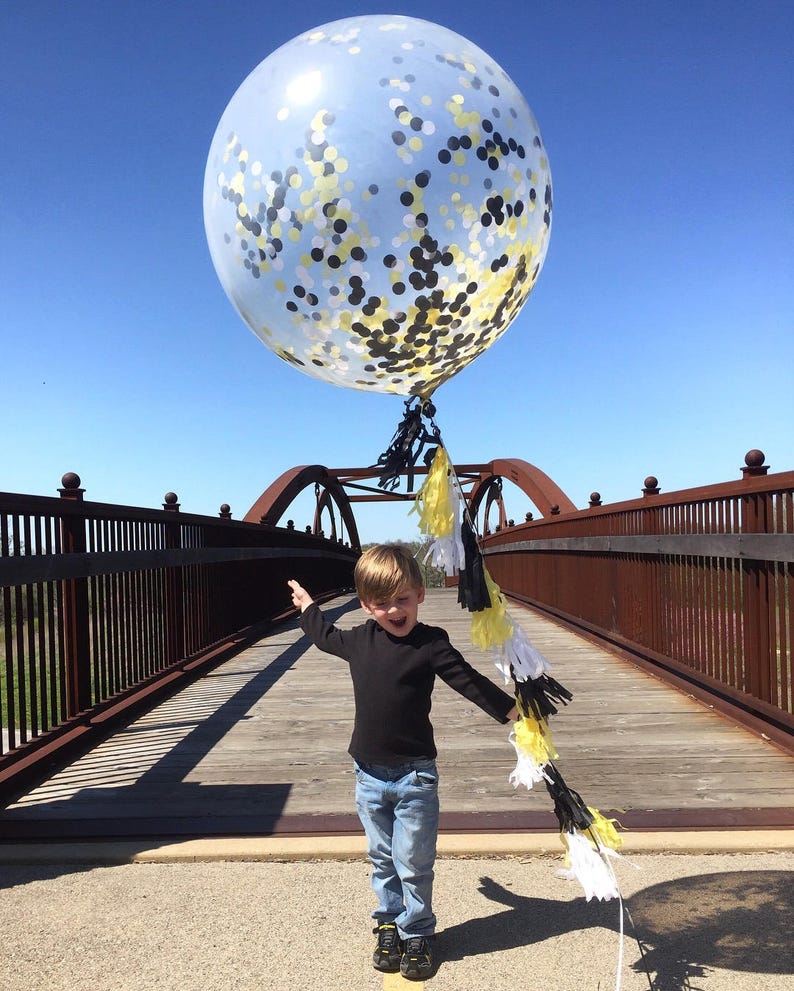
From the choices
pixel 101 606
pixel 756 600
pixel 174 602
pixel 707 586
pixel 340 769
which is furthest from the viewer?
pixel 174 602

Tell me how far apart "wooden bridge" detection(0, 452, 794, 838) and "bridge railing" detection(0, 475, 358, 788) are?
2 centimetres

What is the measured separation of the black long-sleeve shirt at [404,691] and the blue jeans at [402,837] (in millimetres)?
52

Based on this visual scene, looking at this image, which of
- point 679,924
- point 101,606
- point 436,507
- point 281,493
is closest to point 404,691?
point 436,507

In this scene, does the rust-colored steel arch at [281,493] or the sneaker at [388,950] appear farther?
the rust-colored steel arch at [281,493]

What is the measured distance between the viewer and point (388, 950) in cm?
215

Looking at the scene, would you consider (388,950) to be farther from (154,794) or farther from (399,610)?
(154,794)

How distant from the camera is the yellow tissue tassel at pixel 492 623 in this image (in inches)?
92.5

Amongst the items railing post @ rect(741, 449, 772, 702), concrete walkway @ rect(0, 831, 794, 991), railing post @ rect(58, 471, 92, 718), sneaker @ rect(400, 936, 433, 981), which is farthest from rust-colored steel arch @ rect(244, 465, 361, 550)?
sneaker @ rect(400, 936, 433, 981)

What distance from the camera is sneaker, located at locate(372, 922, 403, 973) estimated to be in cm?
213

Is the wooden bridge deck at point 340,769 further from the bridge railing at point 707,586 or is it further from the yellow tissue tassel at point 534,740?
the yellow tissue tassel at point 534,740

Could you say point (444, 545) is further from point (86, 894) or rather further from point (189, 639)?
point (189, 639)

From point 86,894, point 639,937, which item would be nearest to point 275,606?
point 86,894

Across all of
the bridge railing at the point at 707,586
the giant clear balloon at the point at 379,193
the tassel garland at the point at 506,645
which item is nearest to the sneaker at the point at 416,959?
the tassel garland at the point at 506,645

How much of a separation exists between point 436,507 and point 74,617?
2547mm
